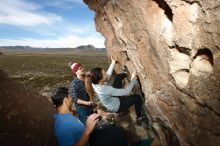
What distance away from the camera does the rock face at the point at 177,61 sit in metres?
6.44

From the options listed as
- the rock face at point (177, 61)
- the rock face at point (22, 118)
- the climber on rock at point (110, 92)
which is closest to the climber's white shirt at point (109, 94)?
the climber on rock at point (110, 92)

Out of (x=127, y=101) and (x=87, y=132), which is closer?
(x=87, y=132)

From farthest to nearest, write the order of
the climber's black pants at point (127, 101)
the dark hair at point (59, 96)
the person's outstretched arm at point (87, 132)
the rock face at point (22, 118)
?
1. the climber's black pants at point (127, 101)
2. the rock face at point (22, 118)
3. the dark hair at point (59, 96)
4. the person's outstretched arm at point (87, 132)

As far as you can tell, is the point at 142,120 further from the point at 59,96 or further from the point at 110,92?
the point at 59,96

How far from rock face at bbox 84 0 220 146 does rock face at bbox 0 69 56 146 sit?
3.42 m

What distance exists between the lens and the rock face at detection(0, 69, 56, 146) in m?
7.12

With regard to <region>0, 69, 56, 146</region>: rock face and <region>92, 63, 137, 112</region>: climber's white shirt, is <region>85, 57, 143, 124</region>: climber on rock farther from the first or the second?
<region>0, 69, 56, 146</region>: rock face

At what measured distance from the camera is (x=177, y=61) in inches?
306

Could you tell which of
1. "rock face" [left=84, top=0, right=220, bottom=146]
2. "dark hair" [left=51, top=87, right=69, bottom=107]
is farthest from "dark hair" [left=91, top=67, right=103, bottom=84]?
"dark hair" [left=51, top=87, right=69, bottom=107]

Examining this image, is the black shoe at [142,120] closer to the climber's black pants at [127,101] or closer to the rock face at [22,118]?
the climber's black pants at [127,101]

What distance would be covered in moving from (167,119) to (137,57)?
2386 mm

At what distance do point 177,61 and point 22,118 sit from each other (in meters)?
4.35

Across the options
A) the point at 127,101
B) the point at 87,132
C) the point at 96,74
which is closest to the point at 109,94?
the point at 96,74

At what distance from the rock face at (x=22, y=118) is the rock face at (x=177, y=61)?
11.2 feet
